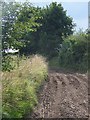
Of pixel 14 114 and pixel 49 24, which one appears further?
pixel 49 24

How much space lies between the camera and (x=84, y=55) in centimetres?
3450

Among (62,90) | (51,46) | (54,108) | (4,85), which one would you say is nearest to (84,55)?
(51,46)

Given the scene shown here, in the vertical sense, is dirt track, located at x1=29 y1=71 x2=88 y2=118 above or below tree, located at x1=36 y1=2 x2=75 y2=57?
below

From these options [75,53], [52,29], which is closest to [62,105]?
[75,53]

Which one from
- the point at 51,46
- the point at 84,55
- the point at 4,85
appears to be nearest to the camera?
the point at 4,85

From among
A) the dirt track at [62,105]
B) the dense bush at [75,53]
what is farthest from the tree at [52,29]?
the dirt track at [62,105]

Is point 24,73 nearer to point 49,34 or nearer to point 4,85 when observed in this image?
point 4,85

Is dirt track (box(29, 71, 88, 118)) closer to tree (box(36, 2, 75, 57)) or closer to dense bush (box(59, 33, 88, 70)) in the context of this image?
dense bush (box(59, 33, 88, 70))

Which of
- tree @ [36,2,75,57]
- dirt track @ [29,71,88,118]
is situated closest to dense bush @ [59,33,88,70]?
tree @ [36,2,75,57]

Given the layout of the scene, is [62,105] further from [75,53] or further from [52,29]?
[52,29]

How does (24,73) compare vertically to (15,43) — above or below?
below

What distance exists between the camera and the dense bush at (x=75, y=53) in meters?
35.1

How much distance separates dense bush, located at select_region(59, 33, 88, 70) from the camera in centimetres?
3509

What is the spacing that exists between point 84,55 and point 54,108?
77.4 feet
